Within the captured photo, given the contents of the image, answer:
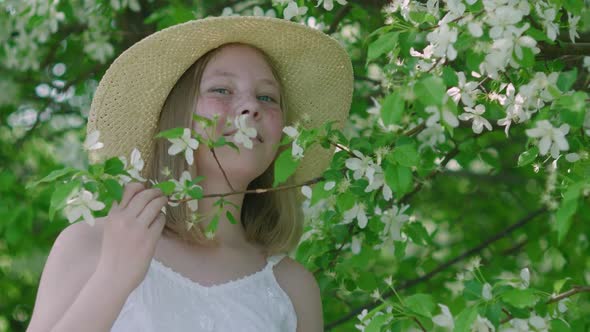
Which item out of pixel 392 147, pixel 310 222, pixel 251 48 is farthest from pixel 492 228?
pixel 392 147

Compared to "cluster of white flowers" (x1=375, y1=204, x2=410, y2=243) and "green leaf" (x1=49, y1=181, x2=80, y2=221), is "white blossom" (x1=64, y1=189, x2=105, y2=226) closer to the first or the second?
"green leaf" (x1=49, y1=181, x2=80, y2=221)

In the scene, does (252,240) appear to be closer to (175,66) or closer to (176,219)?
(176,219)

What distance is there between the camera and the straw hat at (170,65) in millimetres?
2621

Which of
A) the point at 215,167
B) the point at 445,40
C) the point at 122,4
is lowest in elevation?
the point at 122,4

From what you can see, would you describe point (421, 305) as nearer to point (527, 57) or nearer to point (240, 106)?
point (527, 57)

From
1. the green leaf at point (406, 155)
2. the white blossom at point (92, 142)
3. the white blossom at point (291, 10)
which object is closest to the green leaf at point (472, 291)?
the green leaf at point (406, 155)

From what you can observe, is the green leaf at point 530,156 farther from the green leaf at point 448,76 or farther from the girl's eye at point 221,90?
the girl's eye at point 221,90

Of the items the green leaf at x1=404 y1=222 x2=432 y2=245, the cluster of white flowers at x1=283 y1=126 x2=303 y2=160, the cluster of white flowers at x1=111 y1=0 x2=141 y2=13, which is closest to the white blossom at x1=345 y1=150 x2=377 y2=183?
the cluster of white flowers at x1=283 y1=126 x2=303 y2=160

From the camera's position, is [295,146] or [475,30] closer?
[475,30]

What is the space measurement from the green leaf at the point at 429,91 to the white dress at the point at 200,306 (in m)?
0.97

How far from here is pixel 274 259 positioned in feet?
9.16

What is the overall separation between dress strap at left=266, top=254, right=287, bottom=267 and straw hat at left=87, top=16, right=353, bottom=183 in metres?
0.34

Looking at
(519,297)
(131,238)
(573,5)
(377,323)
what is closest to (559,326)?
(519,297)

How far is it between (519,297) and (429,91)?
0.41 meters
